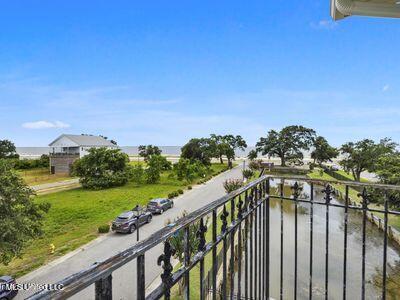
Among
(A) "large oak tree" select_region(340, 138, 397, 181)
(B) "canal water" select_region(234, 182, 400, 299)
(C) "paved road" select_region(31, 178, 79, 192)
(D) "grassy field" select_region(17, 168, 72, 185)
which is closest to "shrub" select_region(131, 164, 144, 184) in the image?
(C) "paved road" select_region(31, 178, 79, 192)

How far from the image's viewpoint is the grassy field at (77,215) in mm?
10258

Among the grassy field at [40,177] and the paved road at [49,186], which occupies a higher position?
the grassy field at [40,177]

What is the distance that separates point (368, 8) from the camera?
2355 millimetres

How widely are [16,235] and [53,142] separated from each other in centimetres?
3078

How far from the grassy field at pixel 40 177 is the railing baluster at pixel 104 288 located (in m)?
30.3

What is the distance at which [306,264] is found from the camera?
920cm

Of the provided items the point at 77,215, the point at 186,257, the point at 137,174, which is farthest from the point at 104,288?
the point at 137,174

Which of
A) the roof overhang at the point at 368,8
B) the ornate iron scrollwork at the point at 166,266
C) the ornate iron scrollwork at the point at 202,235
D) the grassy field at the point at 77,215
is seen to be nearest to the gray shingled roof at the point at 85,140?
the grassy field at the point at 77,215

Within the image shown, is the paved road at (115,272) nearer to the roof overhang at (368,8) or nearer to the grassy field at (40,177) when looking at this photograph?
the roof overhang at (368,8)

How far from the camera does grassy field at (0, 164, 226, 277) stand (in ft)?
33.7

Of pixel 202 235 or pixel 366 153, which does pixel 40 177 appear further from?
pixel 202 235

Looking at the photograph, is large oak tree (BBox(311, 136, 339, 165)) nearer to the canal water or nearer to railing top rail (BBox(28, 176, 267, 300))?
the canal water

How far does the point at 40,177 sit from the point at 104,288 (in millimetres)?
37232

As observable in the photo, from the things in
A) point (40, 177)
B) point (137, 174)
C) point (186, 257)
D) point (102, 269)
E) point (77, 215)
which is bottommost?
point (77, 215)
